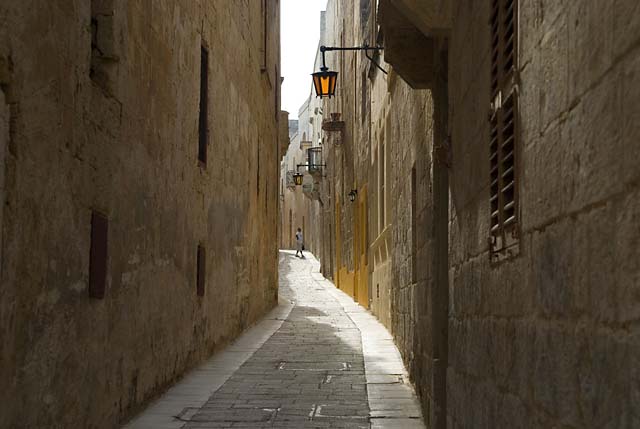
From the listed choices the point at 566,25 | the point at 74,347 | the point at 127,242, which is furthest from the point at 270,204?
the point at 566,25

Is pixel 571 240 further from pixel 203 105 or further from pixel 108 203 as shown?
pixel 203 105

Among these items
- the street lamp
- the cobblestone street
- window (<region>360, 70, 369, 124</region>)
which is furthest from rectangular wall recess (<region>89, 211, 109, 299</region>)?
window (<region>360, 70, 369, 124</region>)

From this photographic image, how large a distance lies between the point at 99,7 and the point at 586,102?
422cm

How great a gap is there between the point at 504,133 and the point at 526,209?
56cm

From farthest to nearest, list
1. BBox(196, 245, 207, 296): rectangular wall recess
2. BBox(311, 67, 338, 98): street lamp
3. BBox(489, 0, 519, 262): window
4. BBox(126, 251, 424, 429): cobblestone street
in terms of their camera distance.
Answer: BBox(311, 67, 338, 98): street lamp, BBox(196, 245, 207, 296): rectangular wall recess, BBox(126, 251, 424, 429): cobblestone street, BBox(489, 0, 519, 262): window

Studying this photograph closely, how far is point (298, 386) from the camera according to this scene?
25.4ft

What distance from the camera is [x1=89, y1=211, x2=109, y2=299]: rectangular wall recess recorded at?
17.0 feet

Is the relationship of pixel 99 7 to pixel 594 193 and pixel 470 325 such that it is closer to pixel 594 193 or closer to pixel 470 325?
pixel 470 325

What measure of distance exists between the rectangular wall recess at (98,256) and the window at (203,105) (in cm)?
392

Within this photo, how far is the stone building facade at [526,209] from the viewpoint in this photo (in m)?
1.79

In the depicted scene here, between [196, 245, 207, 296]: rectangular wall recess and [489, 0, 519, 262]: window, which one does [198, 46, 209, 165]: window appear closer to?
[196, 245, 207, 296]: rectangular wall recess

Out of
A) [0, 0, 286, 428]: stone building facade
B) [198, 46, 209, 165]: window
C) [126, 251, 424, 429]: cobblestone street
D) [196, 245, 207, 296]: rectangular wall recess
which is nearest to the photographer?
[0, 0, 286, 428]: stone building facade

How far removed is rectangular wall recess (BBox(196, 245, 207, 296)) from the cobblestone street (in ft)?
2.79

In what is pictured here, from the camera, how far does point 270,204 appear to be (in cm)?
1834
